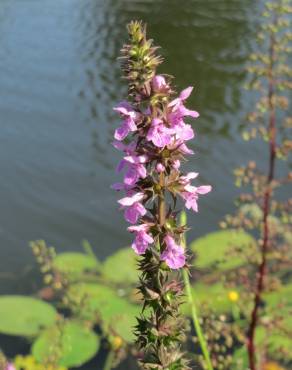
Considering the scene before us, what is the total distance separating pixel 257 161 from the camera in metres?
8.43

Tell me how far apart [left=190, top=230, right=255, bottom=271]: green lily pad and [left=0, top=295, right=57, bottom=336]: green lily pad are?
1568mm

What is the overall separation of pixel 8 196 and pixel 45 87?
3457 millimetres

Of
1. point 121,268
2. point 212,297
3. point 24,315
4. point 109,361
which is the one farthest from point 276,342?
point 24,315

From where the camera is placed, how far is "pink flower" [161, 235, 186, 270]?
1.80m

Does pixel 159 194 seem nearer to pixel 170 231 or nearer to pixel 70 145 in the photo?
pixel 170 231

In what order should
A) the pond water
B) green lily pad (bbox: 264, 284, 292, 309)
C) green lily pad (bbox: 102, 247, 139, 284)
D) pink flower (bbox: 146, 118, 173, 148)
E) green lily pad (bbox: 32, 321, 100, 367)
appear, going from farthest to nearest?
the pond water → green lily pad (bbox: 102, 247, 139, 284) → green lily pad (bbox: 264, 284, 292, 309) → green lily pad (bbox: 32, 321, 100, 367) → pink flower (bbox: 146, 118, 173, 148)

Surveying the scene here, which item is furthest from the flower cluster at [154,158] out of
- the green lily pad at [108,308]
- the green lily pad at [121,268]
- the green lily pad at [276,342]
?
the green lily pad at [121,268]

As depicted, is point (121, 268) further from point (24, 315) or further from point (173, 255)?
point (173, 255)

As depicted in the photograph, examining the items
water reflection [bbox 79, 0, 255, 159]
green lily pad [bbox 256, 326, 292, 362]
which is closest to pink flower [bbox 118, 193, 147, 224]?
green lily pad [bbox 256, 326, 292, 362]

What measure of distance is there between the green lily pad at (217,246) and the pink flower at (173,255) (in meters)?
4.32

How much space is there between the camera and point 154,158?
176cm

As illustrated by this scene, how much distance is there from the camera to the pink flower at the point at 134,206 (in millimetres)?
1812

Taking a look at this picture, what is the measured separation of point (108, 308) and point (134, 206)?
3.92 meters

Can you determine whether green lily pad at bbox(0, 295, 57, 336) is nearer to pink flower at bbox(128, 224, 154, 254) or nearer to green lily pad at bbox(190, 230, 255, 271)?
green lily pad at bbox(190, 230, 255, 271)
